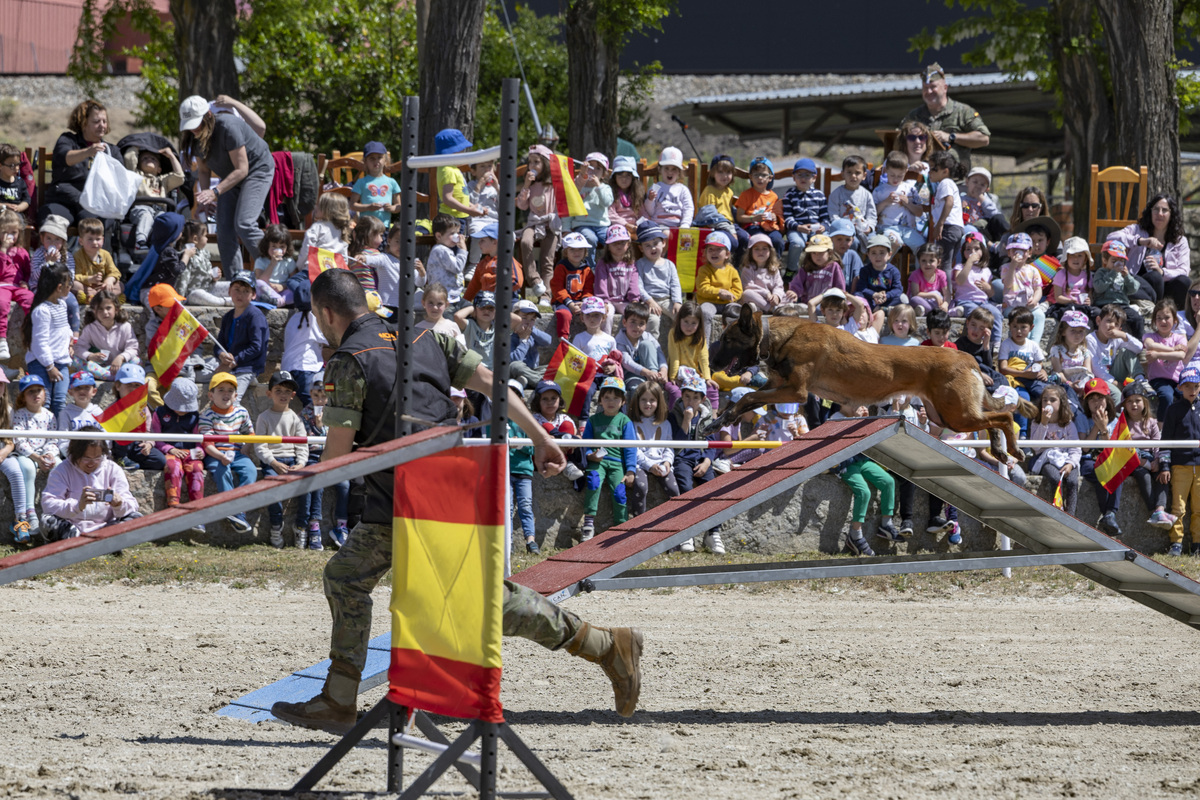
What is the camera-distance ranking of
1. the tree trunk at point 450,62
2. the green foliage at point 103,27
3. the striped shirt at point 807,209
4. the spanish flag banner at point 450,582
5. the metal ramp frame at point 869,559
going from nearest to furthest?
the spanish flag banner at point 450,582 → the metal ramp frame at point 869,559 → the striped shirt at point 807,209 → the tree trunk at point 450,62 → the green foliage at point 103,27

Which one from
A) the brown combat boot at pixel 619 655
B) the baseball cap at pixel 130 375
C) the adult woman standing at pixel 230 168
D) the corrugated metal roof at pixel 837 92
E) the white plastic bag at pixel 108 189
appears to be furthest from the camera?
the corrugated metal roof at pixel 837 92

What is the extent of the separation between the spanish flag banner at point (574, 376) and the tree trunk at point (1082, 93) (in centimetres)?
783

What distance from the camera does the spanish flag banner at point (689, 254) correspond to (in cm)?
1189

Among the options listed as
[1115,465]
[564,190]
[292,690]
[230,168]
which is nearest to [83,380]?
[230,168]

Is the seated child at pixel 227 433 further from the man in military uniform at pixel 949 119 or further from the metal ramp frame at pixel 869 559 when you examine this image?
the man in military uniform at pixel 949 119

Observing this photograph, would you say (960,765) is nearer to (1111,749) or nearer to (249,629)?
(1111,749)

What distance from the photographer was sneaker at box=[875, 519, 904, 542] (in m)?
10.0

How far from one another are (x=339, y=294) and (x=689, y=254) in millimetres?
7409

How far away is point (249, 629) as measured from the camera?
732 cm

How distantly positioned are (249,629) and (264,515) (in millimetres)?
2564

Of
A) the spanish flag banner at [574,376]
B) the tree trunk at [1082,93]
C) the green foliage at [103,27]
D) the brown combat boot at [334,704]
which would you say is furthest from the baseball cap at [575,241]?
the green foliage at [103,27]

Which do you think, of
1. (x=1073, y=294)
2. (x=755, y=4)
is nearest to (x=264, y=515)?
(x=1073, y=294)

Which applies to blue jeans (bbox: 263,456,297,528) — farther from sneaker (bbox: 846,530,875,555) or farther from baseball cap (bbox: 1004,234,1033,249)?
baseball cap (bbox: 1004,234,1033,249)

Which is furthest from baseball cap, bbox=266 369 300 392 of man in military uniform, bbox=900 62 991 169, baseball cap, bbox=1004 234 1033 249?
man in military uniform, bbox=900 62 991 169
